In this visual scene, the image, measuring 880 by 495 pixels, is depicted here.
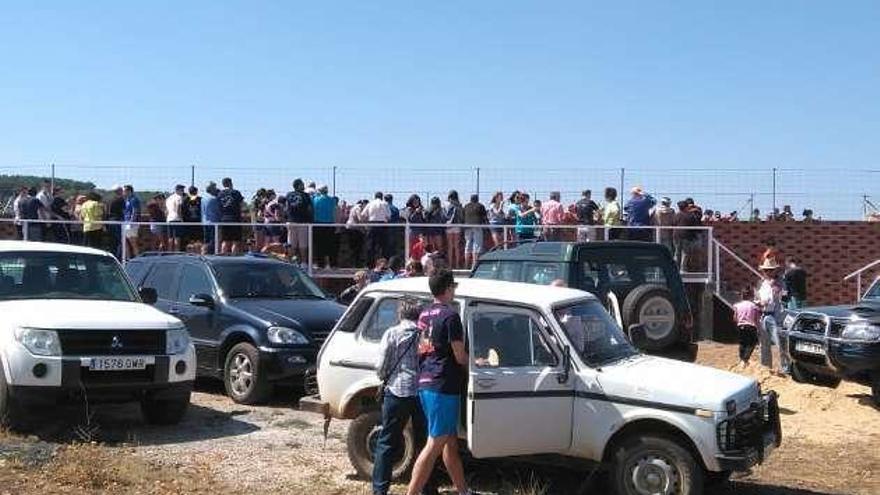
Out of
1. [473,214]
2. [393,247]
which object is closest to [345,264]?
[393,247]

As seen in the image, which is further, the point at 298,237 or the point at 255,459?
the point at 298,237

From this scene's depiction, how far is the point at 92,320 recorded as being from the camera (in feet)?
32.6

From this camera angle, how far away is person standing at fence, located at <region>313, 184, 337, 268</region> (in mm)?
20016

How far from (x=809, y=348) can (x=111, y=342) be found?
8199 millimetres

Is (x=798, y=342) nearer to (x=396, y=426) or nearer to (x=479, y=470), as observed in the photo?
(x=479, y=470)

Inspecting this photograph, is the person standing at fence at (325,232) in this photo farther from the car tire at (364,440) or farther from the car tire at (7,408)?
the car tire at (364,440)

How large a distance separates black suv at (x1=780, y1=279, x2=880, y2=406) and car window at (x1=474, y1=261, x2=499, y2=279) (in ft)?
12.8

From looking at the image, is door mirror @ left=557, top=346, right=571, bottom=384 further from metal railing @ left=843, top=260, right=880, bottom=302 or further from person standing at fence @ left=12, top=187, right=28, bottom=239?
metal railing @ left=843, top=260, right=880, bottom=302

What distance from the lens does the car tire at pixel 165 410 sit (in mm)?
10602

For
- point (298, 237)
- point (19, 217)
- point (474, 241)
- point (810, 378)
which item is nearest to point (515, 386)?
point (810, 378)

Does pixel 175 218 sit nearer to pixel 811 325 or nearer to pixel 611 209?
pixel 611 209

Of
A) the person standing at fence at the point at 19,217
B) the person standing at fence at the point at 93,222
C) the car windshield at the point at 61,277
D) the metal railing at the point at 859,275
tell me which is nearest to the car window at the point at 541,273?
the car windshield at the point at 61,277

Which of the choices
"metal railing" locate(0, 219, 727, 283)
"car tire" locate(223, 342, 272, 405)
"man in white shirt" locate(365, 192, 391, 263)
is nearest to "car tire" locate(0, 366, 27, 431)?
"car tire" locate(223, 342, 272, 405)

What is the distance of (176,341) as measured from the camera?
34.2ft
